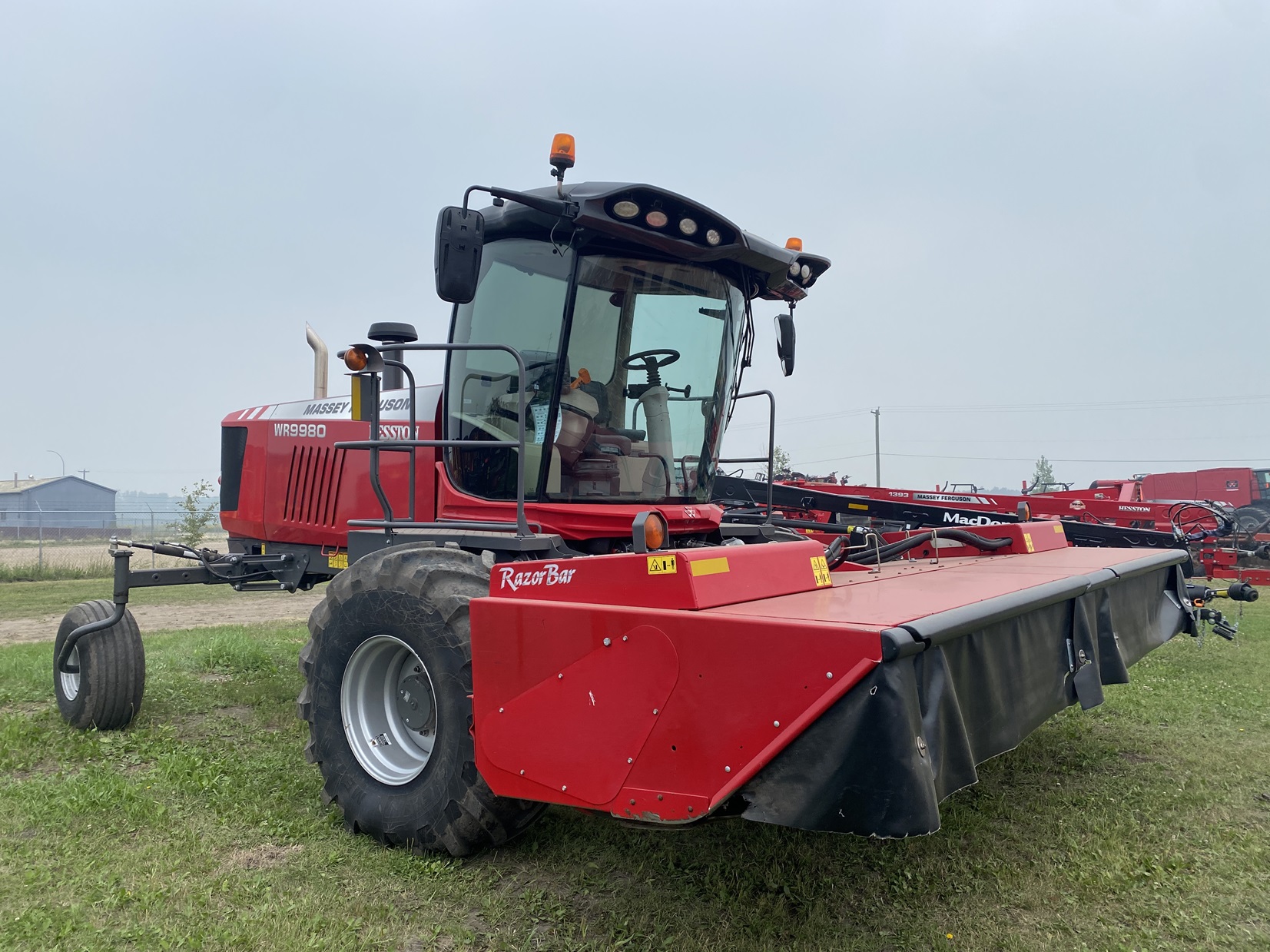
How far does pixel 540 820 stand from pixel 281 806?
3.69 feet

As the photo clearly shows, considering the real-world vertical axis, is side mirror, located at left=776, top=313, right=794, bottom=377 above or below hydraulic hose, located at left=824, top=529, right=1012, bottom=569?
above

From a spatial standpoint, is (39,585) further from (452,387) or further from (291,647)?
(452,387)

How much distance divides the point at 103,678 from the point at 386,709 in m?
2.39

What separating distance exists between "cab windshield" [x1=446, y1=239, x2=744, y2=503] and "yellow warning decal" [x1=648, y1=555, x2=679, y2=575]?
49.2 inches

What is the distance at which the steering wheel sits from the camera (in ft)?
13.3

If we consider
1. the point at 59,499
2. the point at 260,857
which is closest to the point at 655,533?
the point at 260,857

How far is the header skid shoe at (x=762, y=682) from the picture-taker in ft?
7.49

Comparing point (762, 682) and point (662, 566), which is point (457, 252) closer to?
point (662, 566)

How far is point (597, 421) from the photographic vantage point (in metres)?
4.00

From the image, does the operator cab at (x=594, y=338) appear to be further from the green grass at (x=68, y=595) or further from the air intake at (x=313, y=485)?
the green grass at (x=68, y=595)

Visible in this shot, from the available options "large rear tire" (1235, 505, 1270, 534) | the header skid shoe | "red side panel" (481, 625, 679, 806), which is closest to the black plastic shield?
the header skid shoe

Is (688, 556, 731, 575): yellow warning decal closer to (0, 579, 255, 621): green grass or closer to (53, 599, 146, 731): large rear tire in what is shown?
(53, 599, 146, 731): large rear tire

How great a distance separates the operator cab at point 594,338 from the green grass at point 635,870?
Result: 150 cm

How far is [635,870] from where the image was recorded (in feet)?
10.9
